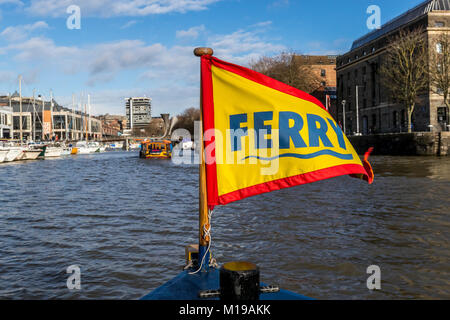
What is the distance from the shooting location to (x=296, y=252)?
7301mm

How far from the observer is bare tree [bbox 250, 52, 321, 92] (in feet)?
185

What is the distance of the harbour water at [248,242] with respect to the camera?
573cm

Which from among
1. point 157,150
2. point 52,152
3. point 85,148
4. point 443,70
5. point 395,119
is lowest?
point 157,150

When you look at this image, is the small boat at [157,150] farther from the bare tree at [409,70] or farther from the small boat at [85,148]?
the small boat at [85,148]

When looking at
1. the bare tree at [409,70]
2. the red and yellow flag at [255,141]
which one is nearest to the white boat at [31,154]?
the bare tree at [409,70]

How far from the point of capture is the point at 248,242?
26.7 ft

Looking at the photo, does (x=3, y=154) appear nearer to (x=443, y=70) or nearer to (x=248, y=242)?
(x=248, y=242)

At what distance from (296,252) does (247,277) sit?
436 centimetres

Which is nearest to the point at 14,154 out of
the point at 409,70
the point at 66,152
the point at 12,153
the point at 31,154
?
the point at 12,153

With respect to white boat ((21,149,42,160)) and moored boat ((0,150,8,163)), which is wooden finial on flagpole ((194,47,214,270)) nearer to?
moored boat ((0,150,8,163))

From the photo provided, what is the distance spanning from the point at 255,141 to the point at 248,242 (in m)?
4.38

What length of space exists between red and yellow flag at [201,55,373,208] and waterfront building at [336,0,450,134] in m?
52.1

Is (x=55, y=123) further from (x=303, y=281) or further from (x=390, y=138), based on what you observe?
(x=303, y=281)
